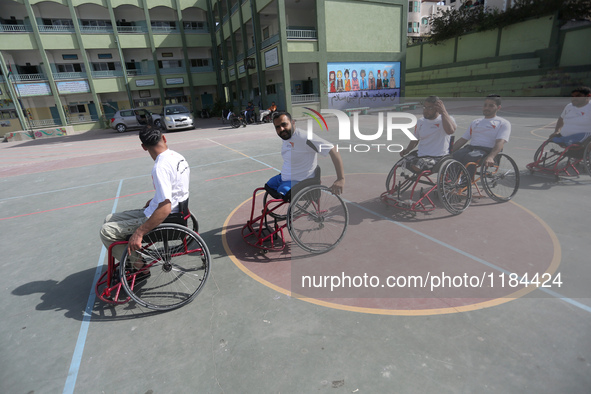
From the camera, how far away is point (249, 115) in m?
23.3

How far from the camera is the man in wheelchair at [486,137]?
17.2ft

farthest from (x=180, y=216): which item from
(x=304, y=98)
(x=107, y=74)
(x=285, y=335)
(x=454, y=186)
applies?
(x=107, y=74)

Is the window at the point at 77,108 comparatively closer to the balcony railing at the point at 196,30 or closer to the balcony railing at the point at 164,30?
the balcony railing at the point at 164,30

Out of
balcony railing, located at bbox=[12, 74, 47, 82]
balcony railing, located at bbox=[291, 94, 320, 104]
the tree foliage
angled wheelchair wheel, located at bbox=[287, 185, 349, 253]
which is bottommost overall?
angled wheelchair wheel, located at bbox=[287, 185, 349, 253]

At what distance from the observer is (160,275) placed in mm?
3836

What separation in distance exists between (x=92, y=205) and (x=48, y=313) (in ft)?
13.2

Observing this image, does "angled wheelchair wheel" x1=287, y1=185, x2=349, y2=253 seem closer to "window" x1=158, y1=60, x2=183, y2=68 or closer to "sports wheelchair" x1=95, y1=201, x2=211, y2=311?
"sports wheelchair" x1=95, y1=201, x2=211, y2=311

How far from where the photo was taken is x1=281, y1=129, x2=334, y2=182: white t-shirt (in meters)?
4.18

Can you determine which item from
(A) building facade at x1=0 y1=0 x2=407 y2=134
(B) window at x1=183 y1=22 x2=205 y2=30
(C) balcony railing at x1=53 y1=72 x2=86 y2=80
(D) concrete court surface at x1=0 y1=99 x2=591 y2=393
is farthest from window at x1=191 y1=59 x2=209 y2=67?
(D) concrete court surface at x1=0 y1=99 x2=591 y2=393

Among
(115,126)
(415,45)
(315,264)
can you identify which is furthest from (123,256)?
(415,45)

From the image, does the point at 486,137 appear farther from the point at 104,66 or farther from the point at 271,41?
the point at 104,66

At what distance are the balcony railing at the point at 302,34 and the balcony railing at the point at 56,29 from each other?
21.6 metres

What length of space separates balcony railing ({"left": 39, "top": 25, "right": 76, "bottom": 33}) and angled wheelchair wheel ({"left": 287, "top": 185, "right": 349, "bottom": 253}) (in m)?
35.4

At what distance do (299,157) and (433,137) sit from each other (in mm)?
2473
